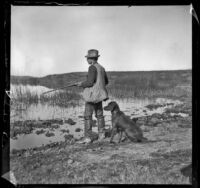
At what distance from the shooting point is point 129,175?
163 centimetres

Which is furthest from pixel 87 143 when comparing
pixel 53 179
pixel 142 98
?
pixel 142 98

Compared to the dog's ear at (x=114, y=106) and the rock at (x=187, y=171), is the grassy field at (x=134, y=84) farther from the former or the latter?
the rock at (x=187, y=171)

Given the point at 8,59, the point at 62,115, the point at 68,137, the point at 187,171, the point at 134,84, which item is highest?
the point at 8,59

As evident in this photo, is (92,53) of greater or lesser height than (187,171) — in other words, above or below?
above

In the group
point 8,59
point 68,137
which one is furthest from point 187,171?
point 8,59

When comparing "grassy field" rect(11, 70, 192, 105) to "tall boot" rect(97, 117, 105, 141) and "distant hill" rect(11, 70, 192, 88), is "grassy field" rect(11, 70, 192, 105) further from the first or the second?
"tall boot" rect(97, 117, 105, 141)

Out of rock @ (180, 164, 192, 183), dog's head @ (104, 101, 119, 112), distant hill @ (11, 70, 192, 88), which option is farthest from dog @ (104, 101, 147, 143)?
rock @ (180, 164, 192, 183)

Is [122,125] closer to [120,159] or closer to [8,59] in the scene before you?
[120,159]

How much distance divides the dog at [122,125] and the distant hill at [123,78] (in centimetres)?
14

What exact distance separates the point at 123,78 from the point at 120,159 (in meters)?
0.41

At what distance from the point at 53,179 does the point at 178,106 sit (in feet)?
2.44

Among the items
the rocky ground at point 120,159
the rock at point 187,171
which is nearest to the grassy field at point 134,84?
the rocky ground at point 120,159

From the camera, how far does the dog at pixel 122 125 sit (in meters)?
1.66

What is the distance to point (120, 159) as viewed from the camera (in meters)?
1.64
